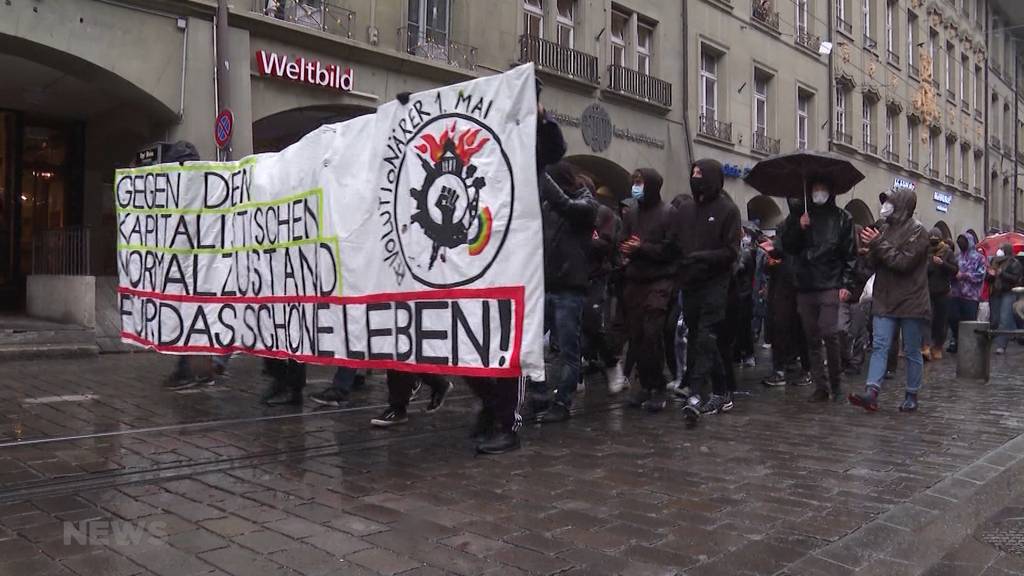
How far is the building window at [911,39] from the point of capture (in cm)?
3281

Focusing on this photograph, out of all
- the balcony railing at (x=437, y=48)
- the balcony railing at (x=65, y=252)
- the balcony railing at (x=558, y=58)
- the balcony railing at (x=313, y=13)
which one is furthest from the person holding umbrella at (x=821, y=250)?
A: the balcony railing at (x=558, y=58)

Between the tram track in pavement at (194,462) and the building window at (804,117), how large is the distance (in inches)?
871

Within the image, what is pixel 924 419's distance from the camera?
630 cm

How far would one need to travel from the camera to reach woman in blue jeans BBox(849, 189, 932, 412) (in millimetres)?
6578

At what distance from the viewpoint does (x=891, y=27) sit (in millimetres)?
31469

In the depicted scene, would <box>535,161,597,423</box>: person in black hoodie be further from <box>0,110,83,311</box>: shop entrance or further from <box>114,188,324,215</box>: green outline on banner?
<box>0,110,83,311</box>: shop entrance

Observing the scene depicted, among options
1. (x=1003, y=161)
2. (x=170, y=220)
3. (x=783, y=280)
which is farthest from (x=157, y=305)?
(x=1003, y=161)

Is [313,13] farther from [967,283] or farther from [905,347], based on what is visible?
[967,283]

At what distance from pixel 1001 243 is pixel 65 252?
15.1 m

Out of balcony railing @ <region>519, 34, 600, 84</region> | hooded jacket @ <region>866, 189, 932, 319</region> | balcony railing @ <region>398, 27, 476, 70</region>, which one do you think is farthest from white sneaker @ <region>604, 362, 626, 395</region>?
balcony railing @ <region>519, 34, 600, 84</region>

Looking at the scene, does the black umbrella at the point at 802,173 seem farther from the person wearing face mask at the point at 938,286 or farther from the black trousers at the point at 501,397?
the person wearing face mask at the point at 938,286

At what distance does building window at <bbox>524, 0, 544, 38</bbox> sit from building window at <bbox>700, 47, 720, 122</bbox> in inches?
238

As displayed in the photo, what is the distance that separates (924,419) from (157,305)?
20.3 ft

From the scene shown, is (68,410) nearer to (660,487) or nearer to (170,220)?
(170,220)
